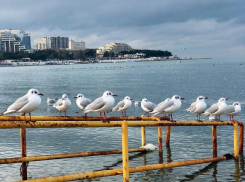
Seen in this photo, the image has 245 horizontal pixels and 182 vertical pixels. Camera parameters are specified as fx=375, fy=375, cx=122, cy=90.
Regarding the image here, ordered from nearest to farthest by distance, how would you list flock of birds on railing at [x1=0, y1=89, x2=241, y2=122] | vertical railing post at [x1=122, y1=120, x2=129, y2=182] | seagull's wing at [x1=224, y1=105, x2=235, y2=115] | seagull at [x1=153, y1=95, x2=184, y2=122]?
1. vertical railing post at [x1=122, y1=120, x2=129, y2=182]
2. flock of birds on railing at [x1=0, y1=89, x2=241, y2=122]
3. seagull at [x1=153, y1=95, x2=184, y2=122]
4. seagull's wing at [x1=224, y1=105, x2=235, y2=115]

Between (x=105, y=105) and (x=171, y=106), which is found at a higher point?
(x=105, y=105)

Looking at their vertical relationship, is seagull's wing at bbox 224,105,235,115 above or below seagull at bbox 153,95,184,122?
below

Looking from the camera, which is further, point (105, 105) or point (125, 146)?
point (105, 105)

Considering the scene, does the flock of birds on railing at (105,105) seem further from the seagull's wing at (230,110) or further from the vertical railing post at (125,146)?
the vertical railing post at (125,146)

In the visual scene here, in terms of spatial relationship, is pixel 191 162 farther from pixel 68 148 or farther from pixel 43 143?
pixel 43 143

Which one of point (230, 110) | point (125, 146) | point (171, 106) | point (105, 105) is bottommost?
point (125, 146)

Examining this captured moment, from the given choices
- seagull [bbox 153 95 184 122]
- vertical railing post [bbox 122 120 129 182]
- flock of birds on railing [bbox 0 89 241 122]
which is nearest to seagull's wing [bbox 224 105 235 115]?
flock of birds on railing [bbox 0 89 241 122]

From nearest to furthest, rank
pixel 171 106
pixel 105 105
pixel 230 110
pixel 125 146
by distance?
pixel 125 146, pixel 105 105, pixel 171 106, pixel 230 110

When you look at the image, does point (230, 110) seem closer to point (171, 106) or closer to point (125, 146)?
point (171, 106)

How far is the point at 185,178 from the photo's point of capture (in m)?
11.5

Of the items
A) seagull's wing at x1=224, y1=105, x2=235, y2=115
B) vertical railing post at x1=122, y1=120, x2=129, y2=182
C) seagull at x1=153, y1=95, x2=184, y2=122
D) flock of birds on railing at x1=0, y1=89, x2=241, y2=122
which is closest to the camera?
vertical railing post at x1=122, y1=120, x2=129, y2=182

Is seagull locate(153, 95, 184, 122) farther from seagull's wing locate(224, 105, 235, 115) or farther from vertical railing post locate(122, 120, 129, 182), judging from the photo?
vertical railing post locate(122, 120, 129, 182)

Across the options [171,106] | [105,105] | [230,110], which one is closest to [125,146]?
[105,105]

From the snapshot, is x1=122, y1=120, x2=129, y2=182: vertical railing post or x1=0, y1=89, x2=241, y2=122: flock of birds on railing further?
x1=0, y1=89, x2=241, y2=122: flock of birds on railing
